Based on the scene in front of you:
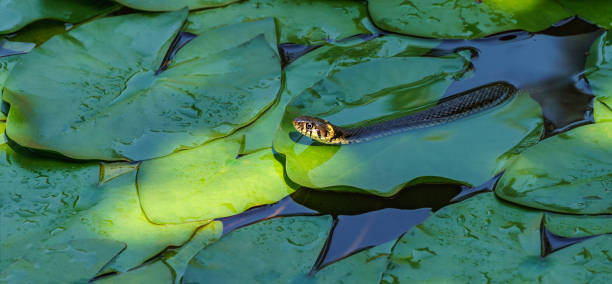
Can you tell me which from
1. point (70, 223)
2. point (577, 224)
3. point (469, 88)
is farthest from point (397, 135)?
point (70, 223)

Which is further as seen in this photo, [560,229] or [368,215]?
[368,215]

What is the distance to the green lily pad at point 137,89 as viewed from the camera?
3.32 metres

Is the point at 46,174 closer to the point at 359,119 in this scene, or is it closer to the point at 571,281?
the point at 359,119

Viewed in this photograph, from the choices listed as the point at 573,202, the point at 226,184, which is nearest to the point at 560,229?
the point at 573,202

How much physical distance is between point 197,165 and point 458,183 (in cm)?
149

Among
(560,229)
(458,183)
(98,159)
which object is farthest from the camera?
(98,159)

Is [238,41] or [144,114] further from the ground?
[238,41]

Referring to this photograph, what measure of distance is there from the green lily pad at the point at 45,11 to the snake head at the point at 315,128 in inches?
85.4

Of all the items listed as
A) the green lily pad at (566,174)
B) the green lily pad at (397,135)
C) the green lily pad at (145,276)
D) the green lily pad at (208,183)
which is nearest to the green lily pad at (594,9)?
the green lily pad at (397,135)

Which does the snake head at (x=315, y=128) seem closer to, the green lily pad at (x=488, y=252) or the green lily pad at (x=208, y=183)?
the green lily pad at (x=208, y=183)

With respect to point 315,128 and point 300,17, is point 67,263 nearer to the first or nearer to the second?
point 315,128

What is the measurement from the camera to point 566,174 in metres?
2.90

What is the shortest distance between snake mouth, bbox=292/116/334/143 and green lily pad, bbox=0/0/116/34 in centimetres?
217

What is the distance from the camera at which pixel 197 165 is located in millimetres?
3195
